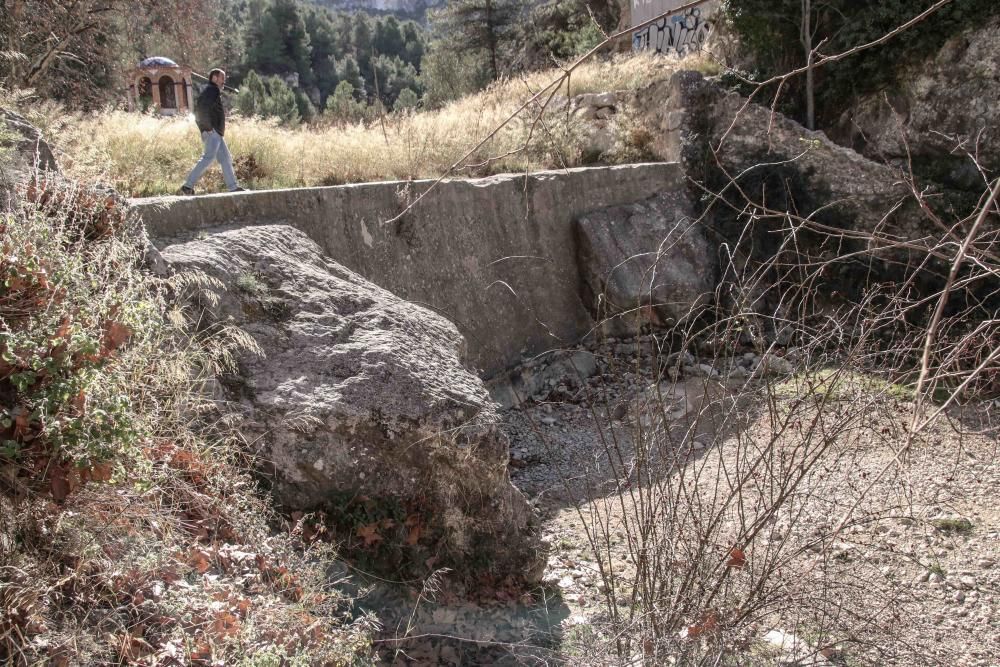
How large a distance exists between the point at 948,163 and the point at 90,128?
8.59 m

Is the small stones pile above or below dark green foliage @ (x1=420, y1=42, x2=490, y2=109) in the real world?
below

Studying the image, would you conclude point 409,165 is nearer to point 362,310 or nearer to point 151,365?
point 362,310

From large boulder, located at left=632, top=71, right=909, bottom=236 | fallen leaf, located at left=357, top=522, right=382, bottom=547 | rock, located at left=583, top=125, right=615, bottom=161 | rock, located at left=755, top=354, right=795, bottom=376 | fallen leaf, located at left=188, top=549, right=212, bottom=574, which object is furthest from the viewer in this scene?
rock, located at left=583, top=125, right=615, bottom=161

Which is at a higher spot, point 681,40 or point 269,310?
point 681,40

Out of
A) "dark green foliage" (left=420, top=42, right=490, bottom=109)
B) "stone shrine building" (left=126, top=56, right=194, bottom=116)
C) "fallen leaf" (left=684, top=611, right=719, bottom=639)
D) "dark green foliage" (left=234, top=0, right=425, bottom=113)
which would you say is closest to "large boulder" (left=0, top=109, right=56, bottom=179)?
"fallen leaf" (left=684, top=611, right=719, bottom=639)

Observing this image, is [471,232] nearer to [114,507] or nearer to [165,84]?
[114,507]

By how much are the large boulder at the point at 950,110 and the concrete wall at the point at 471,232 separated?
2547 mm

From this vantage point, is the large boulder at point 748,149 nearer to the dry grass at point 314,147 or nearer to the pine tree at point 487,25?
the dry grass at point 314,147

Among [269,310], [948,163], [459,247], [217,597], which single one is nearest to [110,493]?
[217,597]

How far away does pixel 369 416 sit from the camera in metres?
4.13

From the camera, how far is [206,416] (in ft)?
12.8

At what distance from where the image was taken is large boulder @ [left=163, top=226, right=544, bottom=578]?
4.05 m

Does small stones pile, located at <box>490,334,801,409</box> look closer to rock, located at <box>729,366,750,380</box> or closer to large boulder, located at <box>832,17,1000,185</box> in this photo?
rock, located at <box>729,366,750,380</box>

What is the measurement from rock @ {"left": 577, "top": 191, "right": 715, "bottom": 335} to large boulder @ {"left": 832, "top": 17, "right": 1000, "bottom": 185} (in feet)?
7.45
